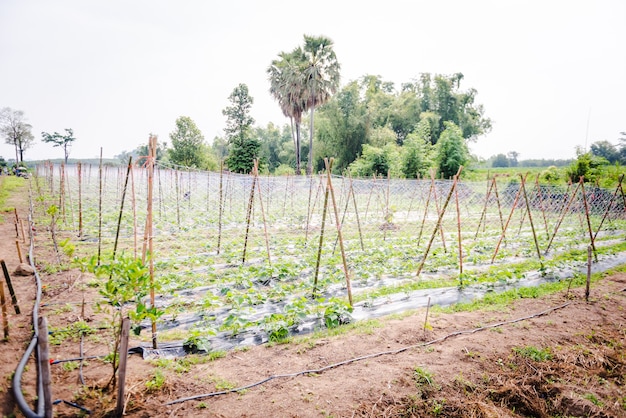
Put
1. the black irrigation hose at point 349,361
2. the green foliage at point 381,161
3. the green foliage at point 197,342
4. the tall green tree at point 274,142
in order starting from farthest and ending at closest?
the tall green tree at point 274,142
the green foliage at point 381,161
the green foliage at point 197,342
the black irrigation hose at point 349,361

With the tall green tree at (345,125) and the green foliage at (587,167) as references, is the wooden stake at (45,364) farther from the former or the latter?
the tall green tree at (345,125)

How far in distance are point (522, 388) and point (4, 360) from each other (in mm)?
5524

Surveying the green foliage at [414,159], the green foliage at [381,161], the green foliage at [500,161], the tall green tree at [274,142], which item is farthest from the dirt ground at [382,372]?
the green foliage at [500,161]

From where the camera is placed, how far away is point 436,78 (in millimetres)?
32812

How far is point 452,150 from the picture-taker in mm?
23469

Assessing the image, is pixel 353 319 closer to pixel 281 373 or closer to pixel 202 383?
pixel 281 373

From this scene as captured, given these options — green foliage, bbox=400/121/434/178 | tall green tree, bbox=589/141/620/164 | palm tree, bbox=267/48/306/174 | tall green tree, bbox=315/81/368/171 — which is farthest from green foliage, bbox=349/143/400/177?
tall green tree, bbox=589/141/620/164

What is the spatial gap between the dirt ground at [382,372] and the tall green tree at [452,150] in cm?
2013

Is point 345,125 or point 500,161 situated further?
point 500,161

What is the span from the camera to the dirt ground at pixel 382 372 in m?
3.00

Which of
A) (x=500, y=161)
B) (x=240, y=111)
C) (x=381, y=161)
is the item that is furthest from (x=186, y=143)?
(x=500, y=161)

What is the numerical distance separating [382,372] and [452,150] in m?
23.0

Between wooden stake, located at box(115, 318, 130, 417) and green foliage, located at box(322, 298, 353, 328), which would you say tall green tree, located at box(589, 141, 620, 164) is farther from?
wooden stake, located at box(115, 318, 130, 417)

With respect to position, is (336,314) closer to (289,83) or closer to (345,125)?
(289,83)
